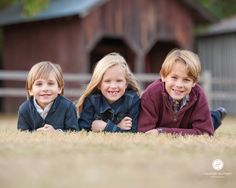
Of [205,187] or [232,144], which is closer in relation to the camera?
[205,187]

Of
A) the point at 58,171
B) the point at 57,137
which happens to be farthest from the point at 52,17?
the point at 58,171

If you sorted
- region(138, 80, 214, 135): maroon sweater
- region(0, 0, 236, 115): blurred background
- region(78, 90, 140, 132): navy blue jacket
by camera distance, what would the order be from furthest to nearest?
region(0, 0, 236, 115): blurred background, region(78, 90, 140, 132): navy blue jacket, region(138, 80, 214, 135): maroon sweater

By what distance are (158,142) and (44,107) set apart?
2.15 meters

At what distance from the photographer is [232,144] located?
4973mm

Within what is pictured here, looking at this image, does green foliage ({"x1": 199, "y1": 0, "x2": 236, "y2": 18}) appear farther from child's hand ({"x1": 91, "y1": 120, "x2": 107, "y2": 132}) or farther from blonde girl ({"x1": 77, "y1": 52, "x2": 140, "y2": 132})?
child's hand ({"x1": 91, "y1": 120, "x2": 107, "y2": 132})

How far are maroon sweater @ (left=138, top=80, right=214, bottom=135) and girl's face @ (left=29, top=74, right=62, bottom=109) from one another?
35.3 inches

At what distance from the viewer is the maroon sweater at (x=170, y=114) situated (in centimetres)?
660

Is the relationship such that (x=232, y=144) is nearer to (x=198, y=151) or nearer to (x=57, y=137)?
(x=198, y=151)

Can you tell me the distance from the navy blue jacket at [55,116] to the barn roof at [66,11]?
1358 centimetres

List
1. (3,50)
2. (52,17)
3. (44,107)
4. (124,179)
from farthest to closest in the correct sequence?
(3,50) < (52,17) < (44,107) < (124,179)

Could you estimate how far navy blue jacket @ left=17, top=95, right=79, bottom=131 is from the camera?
669 cm

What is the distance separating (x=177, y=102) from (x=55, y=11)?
1566cm

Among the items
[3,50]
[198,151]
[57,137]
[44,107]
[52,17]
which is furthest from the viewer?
[3,50]

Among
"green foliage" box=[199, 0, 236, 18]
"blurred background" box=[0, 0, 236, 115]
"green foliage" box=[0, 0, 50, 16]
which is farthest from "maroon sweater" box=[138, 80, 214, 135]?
"green foliage" box=[199, 0, 236, 18]
